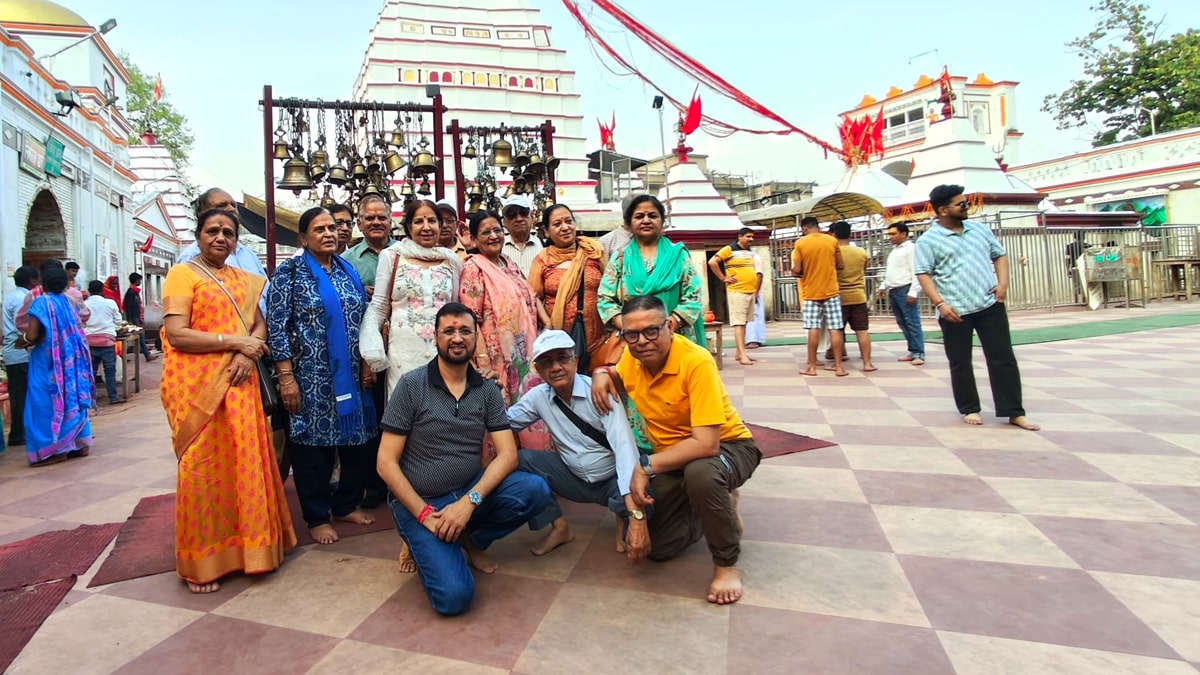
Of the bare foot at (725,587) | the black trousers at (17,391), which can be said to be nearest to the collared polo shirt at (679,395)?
the bare foot at (725,587)

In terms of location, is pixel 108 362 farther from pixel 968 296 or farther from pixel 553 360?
pixel 968 296

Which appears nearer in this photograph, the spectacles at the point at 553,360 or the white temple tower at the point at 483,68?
the spectacles at the point at 553,360

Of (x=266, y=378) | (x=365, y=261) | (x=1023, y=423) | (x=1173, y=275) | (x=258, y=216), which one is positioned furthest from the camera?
(x=1173, y=275)

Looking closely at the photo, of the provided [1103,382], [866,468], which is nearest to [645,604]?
[866,468]

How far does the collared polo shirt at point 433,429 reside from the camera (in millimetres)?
2580

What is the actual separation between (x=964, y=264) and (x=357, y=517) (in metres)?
4.11

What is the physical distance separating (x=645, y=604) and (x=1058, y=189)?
2714 cm

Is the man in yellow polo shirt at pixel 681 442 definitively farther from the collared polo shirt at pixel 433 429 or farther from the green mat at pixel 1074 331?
the green mat at pixel 1074 331

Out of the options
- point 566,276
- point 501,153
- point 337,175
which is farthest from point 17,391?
point 501,153

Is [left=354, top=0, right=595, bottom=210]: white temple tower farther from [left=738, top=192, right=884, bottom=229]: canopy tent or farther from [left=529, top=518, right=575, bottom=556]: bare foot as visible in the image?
[left=529, top=518, right=575, bottom=556]: bare foot

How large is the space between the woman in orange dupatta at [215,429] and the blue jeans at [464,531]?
0.62m

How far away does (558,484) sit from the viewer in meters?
2.86

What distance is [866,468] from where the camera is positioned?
3.71 metres

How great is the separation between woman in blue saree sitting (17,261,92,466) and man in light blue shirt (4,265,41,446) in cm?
23
